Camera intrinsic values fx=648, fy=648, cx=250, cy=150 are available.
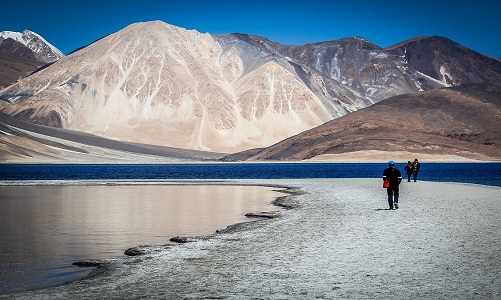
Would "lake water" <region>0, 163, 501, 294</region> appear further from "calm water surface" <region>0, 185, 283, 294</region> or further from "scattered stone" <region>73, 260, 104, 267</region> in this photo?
"scattered stone" <region>73, 260, 104, 267</region>

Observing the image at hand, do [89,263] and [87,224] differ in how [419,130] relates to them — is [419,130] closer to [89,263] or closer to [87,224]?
[87,224]

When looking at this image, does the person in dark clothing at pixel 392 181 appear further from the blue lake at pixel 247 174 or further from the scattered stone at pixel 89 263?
the blue lake at pixel 247 174

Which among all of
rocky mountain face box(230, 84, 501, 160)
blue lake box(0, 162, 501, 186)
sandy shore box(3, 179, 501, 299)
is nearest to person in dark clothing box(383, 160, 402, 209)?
sandy shore box(3, 179, 501, 299)

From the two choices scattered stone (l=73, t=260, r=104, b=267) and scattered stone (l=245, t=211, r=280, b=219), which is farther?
scattered stone (l=245, t=211, r=280, b=219)

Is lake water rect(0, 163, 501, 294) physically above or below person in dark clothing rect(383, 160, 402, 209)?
below

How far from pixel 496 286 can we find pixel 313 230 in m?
8.53

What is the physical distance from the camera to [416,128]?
17038 cm

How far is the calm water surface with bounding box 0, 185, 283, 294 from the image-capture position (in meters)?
14.8

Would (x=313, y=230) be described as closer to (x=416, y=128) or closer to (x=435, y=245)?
(x=435, y=245)

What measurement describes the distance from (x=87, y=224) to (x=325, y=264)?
1255 cm

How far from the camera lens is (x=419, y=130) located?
169125mm

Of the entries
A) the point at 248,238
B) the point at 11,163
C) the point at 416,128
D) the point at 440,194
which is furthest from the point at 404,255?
the point at 416,128

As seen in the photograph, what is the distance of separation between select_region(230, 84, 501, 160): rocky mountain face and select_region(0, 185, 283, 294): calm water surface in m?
119

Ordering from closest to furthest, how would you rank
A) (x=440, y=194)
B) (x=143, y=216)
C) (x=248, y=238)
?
1. (x=248, y=238)
2. (x=143, y=216)
3. (x=440, y=194)
